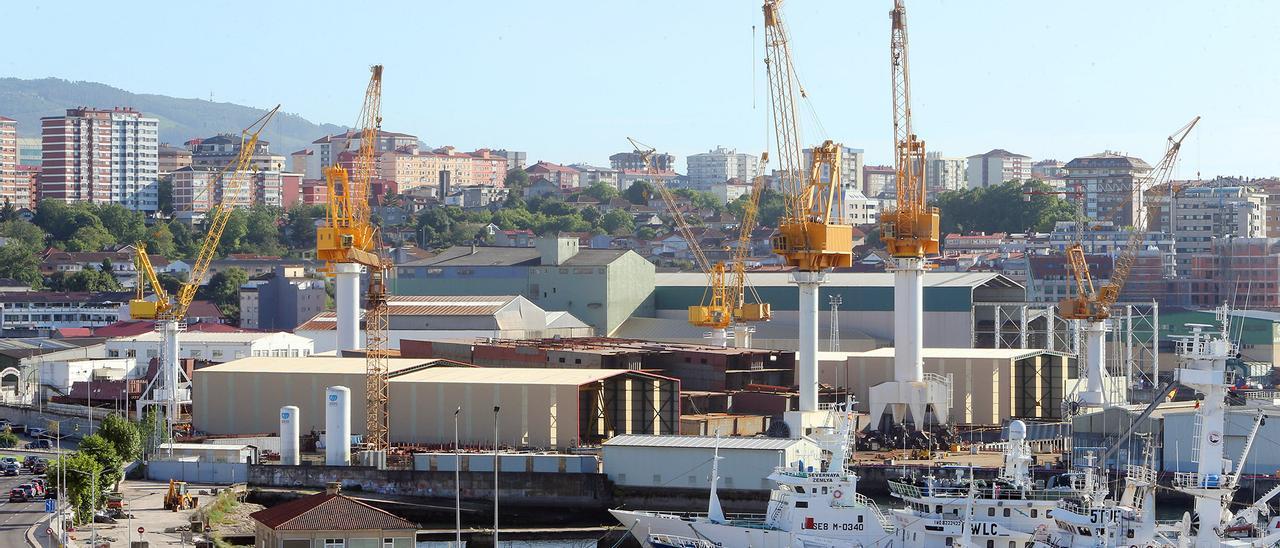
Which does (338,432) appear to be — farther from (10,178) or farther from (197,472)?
(10,178)

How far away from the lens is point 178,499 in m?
44.2

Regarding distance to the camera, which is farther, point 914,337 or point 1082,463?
point 914,337

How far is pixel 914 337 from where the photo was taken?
5947cm

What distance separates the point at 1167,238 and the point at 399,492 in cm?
7575

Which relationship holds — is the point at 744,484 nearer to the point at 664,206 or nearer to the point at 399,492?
the point at 399,492

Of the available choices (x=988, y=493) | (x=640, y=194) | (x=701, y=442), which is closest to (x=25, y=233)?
(x=640, y=194)

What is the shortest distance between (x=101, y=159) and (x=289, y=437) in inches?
5059

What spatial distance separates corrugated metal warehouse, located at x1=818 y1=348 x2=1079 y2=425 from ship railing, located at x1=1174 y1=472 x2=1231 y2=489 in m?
29.8

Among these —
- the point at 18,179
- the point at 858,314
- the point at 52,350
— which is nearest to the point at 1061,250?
the point at 858,314

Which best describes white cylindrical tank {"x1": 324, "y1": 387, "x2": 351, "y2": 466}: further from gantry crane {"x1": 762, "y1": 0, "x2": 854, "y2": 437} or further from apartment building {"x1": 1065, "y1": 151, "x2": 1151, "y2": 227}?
apartment building {"x1": 1065, "y1": 151, "x2": 1151, "y2": 227}

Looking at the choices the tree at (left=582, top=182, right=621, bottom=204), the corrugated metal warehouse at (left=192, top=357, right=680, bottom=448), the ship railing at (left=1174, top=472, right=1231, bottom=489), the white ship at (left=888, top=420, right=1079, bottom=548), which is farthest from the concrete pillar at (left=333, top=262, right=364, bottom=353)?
the tree at (left=582, top=182, right=621, bottom=204)

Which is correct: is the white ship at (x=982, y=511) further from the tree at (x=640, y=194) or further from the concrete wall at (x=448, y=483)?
the tree at (x=640, y=194)

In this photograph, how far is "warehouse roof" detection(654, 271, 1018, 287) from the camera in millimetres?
74312

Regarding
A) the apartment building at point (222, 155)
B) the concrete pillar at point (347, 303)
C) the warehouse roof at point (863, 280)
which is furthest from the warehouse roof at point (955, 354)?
the apartment building at point (222, 155)
